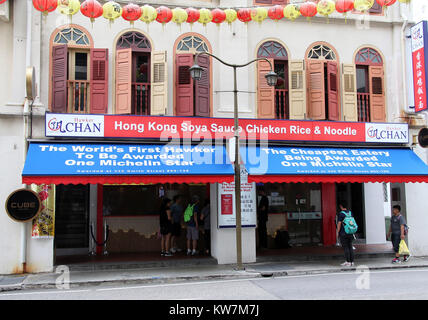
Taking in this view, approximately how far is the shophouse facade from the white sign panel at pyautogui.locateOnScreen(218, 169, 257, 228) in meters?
0.13

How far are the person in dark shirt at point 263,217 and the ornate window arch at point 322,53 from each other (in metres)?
5.08

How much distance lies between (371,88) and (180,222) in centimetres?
802

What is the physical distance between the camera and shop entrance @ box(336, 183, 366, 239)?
55.7ft

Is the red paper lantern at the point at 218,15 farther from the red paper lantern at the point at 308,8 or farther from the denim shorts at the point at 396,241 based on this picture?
the denim shorts at the point at 396,241

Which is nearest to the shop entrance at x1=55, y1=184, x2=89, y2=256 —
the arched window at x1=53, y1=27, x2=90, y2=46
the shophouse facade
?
the shophouse facade

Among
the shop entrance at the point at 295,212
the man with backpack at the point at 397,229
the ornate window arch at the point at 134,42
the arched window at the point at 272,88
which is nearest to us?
the man with backpack at the point at 397,229

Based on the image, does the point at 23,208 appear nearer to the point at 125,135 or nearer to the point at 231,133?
the point at 125,135

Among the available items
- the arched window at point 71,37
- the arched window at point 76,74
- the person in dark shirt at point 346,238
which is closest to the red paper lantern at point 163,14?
the arched window at point 76,74

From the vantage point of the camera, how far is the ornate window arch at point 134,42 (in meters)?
13.3

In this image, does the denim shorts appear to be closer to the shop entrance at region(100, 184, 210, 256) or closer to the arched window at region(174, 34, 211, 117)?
the shop entrance at region(100, 184, 210, 256)

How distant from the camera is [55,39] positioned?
12.9 meters

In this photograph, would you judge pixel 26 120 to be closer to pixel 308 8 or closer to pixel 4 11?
pixel 4 11
